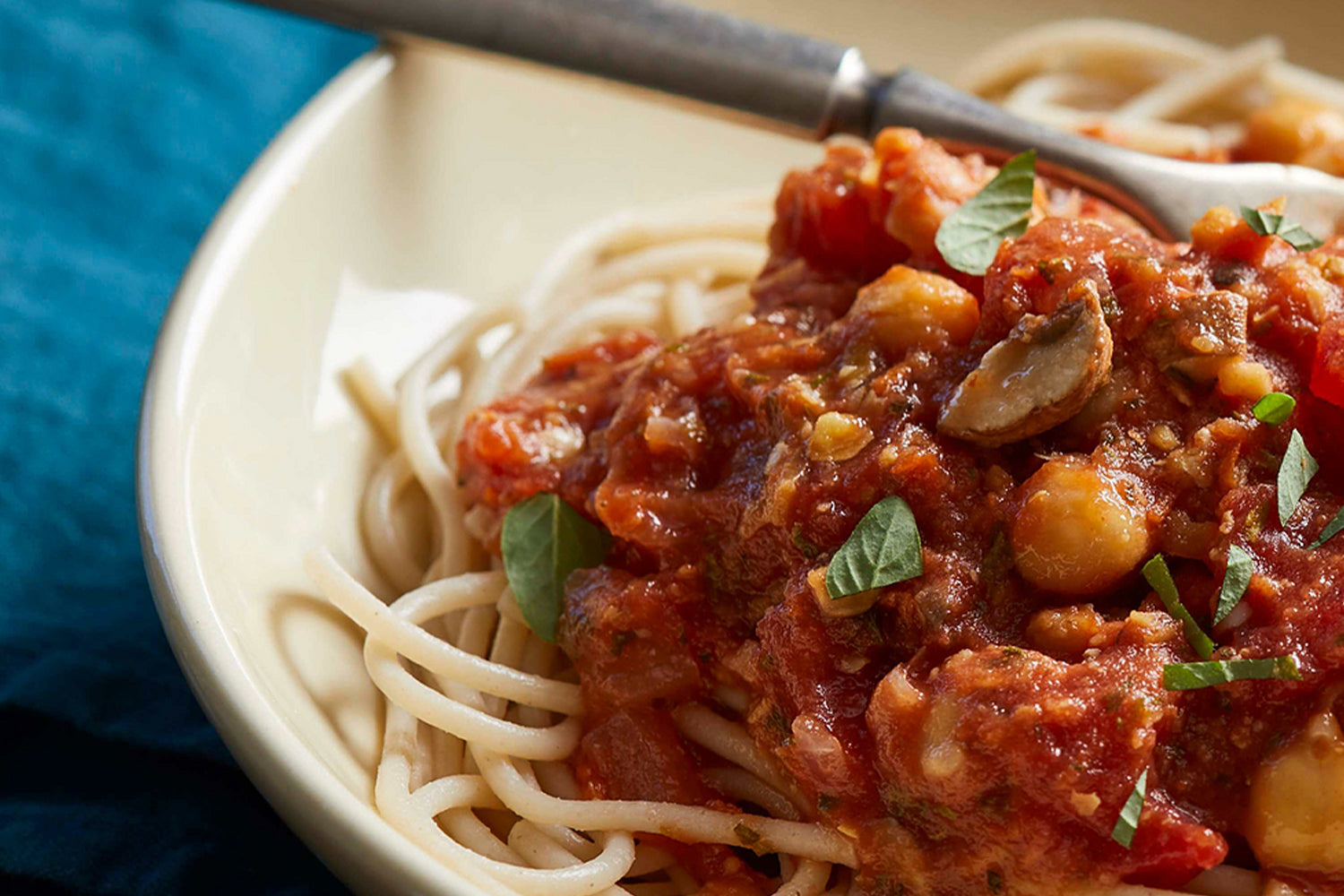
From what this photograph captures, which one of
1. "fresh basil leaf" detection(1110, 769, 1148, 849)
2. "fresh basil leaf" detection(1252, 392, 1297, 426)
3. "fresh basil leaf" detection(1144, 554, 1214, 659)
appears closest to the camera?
"fresh basil leaf" detection(1110, 769, 1148, 849)

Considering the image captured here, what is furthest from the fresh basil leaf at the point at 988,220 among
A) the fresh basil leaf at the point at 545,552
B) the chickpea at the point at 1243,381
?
the fresh basil leaf at the point at 545,552

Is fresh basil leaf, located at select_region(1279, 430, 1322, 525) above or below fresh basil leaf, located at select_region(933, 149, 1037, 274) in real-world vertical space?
below

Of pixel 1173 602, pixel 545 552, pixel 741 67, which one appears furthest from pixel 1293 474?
pixel 741 67

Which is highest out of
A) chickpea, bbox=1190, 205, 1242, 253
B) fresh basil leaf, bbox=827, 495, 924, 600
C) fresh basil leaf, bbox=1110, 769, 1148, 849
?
chickpea, bbox=1190, 205, 1242, 253

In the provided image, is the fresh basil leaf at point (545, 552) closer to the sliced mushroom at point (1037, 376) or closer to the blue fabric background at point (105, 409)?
the blue fabric background at point (105, 409)

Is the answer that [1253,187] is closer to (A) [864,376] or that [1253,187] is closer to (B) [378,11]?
(A) [864,376]

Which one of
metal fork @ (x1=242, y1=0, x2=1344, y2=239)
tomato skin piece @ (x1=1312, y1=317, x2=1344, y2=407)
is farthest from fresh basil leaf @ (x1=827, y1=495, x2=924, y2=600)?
metal fork @ (x1=242, y1=0, x2=1344, y2=239)

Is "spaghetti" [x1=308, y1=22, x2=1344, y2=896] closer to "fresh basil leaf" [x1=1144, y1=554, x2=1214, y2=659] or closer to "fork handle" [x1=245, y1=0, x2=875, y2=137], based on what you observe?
"fresh basil leaf" [x1=1144, y1=554, x2=1214, y2=659]

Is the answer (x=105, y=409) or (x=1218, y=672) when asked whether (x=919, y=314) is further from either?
(x=105, y=409)
